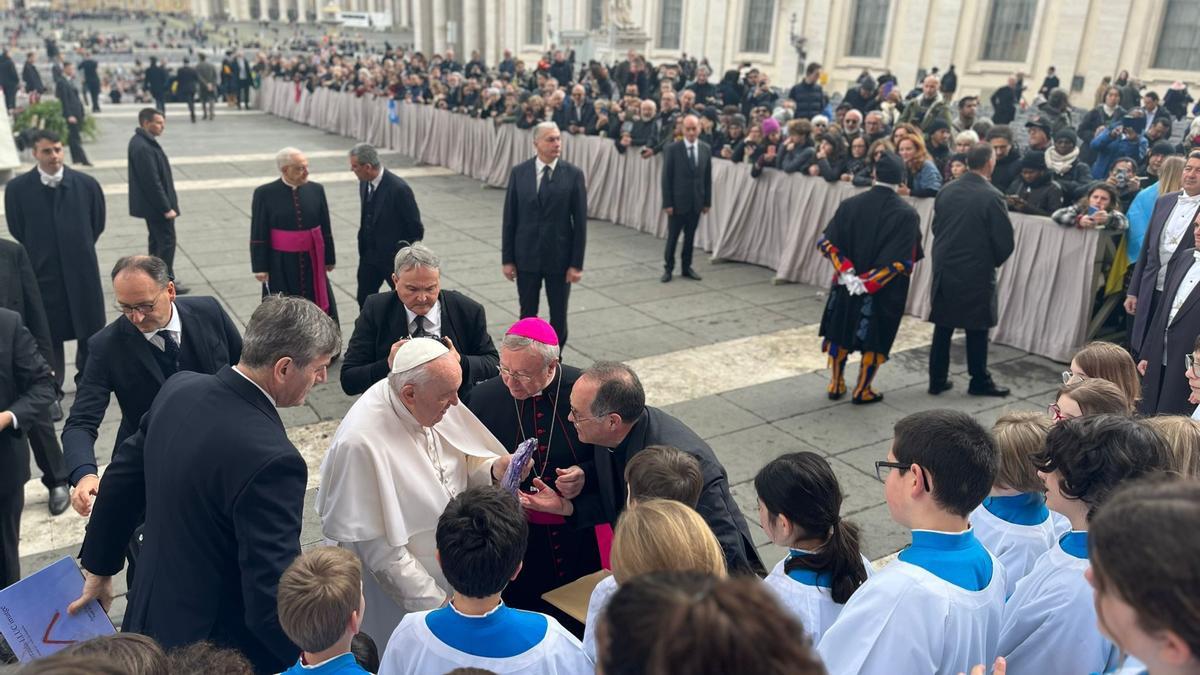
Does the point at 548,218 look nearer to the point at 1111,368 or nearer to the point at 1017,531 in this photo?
the point at 1111,368

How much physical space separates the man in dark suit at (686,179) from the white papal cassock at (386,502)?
7.05 m

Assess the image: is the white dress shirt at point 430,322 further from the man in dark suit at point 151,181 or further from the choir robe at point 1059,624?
the man in dark suit at point 151,181

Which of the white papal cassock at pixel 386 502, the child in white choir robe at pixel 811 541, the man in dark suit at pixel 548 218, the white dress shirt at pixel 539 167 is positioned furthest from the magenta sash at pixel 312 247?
the child in white choir robe at pixel 811 541

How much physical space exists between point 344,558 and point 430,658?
371 mm

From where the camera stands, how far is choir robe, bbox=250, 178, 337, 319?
6.78 meters

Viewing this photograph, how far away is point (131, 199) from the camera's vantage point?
8.47 m

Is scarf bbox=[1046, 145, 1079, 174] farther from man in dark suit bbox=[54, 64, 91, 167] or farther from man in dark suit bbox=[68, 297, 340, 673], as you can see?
man in dark suit bbox=[54, 64, 91, 167]

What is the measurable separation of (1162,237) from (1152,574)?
16.9 ft

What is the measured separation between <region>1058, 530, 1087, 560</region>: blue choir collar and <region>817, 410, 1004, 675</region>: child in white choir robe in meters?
0.21

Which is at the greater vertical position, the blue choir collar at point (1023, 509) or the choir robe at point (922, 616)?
the choir robe at point (922, 616)

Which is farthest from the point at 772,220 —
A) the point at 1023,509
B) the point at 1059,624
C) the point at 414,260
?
the point at 1059,624

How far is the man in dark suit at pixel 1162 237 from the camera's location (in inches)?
213

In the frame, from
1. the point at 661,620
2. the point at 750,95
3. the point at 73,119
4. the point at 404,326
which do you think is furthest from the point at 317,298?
the point at 73,119

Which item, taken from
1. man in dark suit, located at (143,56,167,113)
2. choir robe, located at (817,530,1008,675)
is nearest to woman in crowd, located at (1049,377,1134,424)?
choir robe, located at (817,530,1008,675)
